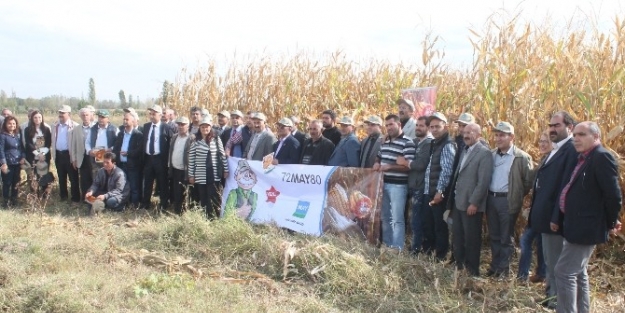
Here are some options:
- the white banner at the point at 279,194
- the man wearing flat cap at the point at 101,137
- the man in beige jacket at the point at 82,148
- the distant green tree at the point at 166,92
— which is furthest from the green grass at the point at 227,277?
the distant green tree at the point at 166,92

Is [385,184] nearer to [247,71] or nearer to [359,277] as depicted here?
[359,277]

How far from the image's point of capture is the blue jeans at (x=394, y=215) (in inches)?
297

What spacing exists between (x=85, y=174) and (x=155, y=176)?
1.55 metres

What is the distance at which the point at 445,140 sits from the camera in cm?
703

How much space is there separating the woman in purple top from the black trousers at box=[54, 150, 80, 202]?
0.65 meters

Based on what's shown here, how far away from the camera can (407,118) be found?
8.20 meters

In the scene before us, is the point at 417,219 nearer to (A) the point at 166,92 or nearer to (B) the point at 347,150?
(B) the point at 347,150

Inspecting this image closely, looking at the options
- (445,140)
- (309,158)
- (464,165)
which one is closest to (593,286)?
(464,165)

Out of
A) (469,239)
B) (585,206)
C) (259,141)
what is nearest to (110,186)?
(259,141)

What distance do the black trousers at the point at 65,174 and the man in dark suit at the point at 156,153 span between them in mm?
1767

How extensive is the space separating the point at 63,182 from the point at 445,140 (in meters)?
8.11

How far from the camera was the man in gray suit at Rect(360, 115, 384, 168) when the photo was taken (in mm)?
8031

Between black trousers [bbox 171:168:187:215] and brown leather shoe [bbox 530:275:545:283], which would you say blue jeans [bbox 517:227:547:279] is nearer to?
brown leather shoe [bbox 530:275:545:283]

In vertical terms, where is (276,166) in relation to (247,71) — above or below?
below
